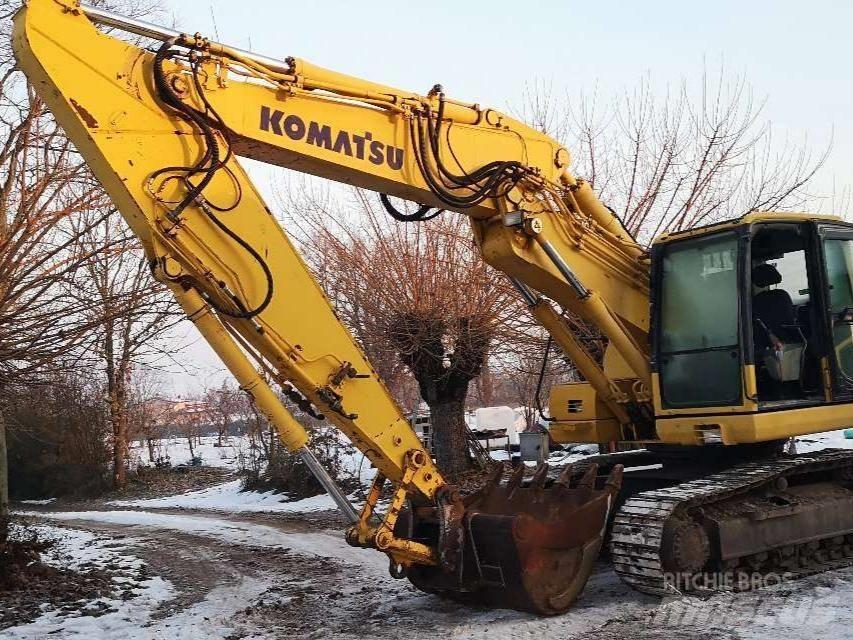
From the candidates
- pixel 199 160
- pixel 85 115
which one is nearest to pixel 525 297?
A: pixel 199 160

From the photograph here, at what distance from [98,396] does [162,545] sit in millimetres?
14139

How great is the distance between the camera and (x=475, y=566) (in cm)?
555

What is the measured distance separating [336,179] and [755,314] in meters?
3.57

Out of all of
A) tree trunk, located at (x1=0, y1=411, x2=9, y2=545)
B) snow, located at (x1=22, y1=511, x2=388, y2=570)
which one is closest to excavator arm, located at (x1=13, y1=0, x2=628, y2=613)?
snow, located at (x1=22, y1=511, x2=388, y2=570)

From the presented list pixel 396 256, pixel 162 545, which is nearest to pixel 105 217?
pixel 162 545

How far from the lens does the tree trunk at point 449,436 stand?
1428 centimetres

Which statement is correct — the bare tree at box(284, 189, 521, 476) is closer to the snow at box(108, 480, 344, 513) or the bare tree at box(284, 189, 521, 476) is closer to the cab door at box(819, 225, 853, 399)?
the snow at box(108, 480, 344, 513)

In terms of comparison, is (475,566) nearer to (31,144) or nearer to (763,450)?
(763,450)

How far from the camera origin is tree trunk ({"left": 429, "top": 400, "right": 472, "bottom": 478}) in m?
14.3

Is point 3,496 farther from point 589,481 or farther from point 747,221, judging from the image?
point 747,221

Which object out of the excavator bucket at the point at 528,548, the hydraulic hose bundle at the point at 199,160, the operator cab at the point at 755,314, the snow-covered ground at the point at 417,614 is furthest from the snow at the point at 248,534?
the hydraulic hose bundle at the point at 199,160

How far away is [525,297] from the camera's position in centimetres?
703

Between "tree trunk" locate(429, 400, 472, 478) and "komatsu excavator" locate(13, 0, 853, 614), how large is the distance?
711 cm

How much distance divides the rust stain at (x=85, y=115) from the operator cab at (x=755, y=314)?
424 cm
